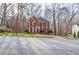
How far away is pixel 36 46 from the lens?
18.0 ft

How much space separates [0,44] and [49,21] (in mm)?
764

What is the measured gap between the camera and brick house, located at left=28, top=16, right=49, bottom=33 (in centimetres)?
552

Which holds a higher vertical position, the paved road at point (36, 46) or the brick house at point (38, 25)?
the brick house at point (38, 25)

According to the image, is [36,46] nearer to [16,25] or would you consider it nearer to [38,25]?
[38,25]

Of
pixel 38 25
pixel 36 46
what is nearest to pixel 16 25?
pixel 38 25

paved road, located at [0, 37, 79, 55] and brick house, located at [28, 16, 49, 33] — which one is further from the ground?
brick house, located at [28, 16, 49, 33]

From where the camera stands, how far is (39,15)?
18.1 feet

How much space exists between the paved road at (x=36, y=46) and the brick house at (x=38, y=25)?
142 mm

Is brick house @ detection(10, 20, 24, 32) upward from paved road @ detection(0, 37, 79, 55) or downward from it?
upward

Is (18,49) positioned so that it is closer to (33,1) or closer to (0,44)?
(0,44)

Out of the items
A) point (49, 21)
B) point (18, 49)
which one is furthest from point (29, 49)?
point (49, 21)

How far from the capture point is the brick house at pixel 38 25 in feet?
18.1

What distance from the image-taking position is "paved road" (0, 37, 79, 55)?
5.45 meters

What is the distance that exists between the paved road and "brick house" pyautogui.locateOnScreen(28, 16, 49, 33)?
0.14 m
